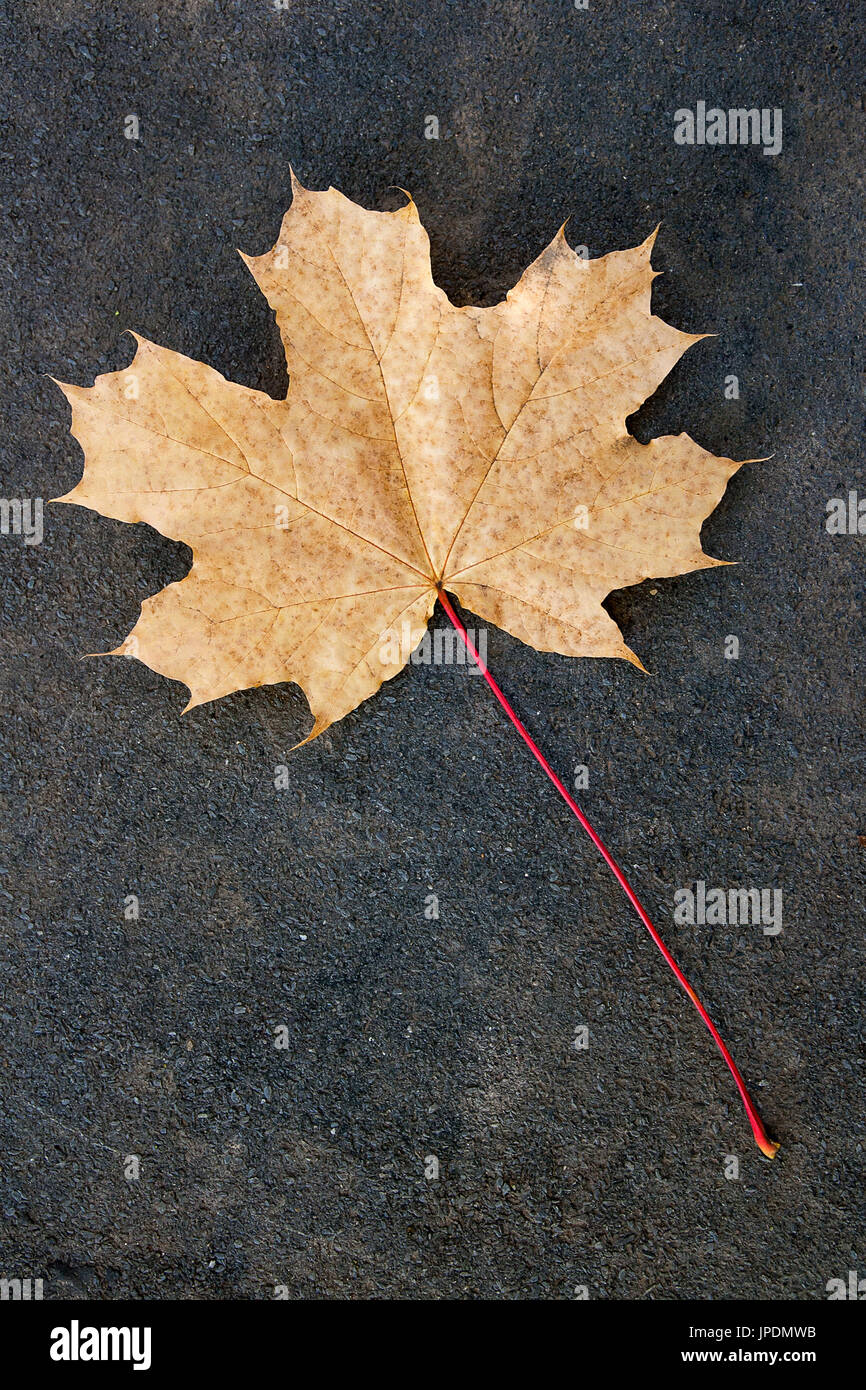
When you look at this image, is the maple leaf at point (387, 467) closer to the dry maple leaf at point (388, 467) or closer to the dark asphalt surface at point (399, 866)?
the dry maple leaf at point (388, 467)

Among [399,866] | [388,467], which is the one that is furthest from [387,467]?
[399,866]

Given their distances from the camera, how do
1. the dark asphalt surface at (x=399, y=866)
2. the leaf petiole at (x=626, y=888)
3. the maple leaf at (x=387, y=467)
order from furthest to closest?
the dark asphalt surface at (x=399, y=866) → the leaf petiole at (x=626, y=888) → the maple leaf at (x=387, y=467)

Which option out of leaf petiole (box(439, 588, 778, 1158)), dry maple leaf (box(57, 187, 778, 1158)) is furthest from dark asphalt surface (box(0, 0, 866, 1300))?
dry maple leaf (box(57, 187, 778, 1158))

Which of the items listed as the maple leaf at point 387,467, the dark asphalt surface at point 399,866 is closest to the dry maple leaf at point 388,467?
the maple leaf at point 387,467

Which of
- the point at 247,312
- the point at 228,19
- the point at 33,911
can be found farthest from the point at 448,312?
the point at 33,911

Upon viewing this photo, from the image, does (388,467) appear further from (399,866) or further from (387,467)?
(399,866)

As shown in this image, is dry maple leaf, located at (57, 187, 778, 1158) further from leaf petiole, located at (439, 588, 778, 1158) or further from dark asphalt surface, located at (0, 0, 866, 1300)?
dark asphalt surface, located at (0, 0, 866, 1300)
